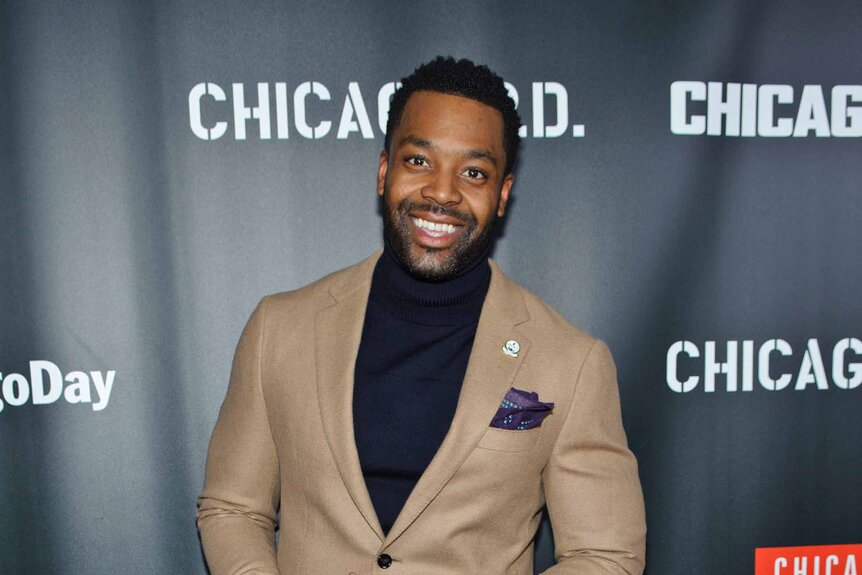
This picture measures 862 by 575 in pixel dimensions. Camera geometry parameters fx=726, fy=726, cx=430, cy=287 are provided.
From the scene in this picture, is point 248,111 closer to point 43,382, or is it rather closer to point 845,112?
point 43,382

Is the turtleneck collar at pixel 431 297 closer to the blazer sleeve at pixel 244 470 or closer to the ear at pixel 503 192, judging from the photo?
the ear at pixel 503 192

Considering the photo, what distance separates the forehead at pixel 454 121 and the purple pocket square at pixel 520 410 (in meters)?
0.47

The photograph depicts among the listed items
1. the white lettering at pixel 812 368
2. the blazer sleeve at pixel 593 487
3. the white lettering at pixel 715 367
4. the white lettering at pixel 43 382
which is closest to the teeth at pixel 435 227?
the blazer sleeve at pixel 593 487

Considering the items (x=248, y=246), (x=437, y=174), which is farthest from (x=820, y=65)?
(x=248, y=246)

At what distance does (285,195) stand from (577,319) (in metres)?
0.81

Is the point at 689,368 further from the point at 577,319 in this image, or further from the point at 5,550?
the point at 5,550

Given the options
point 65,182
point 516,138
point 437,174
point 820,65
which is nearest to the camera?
point 437,174

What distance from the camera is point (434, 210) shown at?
1.36m

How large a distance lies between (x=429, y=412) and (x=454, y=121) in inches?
21.5

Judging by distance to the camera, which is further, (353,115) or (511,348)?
(353,115)

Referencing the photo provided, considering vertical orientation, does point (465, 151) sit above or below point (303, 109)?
below

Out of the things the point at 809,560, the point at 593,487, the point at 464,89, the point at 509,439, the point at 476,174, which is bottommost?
the point at 809,560

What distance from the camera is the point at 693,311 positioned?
1896mm

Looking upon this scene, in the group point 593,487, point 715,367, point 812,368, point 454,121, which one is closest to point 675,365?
point 715,367
